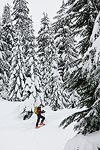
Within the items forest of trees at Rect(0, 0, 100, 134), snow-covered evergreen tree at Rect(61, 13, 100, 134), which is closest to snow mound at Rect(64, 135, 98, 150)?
snow-covered evergreen tree at Rect(61, 13, 100, 134)

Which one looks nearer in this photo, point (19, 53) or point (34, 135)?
point (34, 135)

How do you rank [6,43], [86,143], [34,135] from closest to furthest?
[86,143] < [34,135] < [6,43]

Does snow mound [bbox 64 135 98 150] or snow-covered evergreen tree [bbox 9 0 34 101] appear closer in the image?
snow mound [bbox 64 135 98 150]

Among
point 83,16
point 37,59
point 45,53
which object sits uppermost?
point 45,53

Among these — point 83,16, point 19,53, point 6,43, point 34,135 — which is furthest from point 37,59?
point 83,16

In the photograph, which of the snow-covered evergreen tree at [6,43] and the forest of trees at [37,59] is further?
the snow-covered evergreen tree at [6,43]

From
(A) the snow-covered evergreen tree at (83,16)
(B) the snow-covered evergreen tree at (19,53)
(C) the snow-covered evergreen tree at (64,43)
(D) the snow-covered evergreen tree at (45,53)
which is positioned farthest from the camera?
(B) the snow-covered evergreen tree at (19,53)

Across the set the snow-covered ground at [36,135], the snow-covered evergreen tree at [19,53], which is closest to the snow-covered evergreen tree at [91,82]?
the snow-covered ground at [36,135]

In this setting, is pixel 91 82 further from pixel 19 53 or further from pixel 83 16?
pixel 19 53

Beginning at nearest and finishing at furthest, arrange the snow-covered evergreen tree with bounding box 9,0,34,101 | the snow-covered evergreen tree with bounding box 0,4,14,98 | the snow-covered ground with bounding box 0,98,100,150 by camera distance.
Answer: the snow-covered ground with bounding box 0,98,100,150 → the snow-covered evergreen tree with bounding box 9,0,34,101 → the snow-covered evergreen tree with bounding box 0,4,14,98

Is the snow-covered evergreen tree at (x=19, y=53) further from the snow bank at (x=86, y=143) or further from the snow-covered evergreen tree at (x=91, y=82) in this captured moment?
the snow bank at (x=86, y=143)

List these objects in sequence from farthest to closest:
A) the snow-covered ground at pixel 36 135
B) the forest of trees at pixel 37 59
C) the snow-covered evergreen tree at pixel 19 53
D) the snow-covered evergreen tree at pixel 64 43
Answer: the snow-covered evergreen tree at pixel 19 53 → the snow-covered evergreen tree at pixel 64 43 → the forest of trees at pixel 37 59 → the snow-covered ground at pixel 36 135

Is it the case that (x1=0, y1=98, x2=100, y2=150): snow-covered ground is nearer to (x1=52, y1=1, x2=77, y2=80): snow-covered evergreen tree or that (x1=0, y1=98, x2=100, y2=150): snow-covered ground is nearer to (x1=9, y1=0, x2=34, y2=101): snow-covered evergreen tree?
(x1=52, y1=1, x2=77, y2=80): snow-covered evergreen tree

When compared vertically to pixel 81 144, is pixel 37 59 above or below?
above
